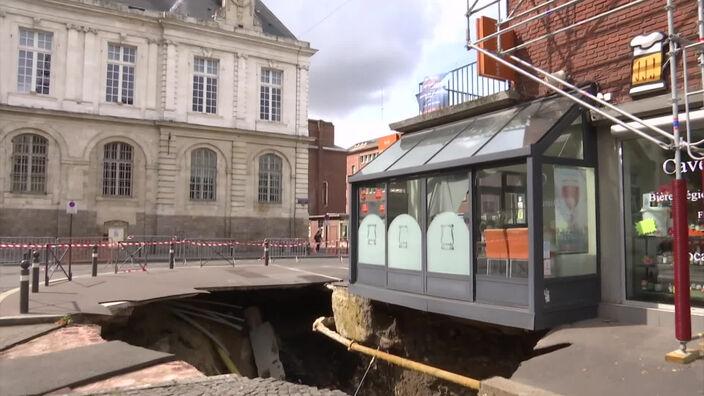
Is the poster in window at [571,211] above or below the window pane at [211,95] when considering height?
below

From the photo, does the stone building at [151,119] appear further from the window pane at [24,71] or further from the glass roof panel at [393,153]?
the glass roof panel at [393,153]

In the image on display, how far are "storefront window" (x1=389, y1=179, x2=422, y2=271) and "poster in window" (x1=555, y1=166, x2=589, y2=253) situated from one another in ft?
7.19

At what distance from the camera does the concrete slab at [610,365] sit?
4422 millimetres

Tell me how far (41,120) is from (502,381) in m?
29.0

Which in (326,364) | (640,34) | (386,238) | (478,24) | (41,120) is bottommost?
(326,364)

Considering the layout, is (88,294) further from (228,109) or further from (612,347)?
(228,109)

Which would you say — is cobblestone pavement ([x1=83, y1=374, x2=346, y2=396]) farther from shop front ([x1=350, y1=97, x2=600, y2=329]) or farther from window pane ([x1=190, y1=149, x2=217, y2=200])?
window pane ([x1=190, y1=149, x2=217, y2=200])

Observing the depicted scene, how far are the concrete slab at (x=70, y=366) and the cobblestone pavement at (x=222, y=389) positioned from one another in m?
0.60

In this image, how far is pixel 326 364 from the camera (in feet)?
41.6

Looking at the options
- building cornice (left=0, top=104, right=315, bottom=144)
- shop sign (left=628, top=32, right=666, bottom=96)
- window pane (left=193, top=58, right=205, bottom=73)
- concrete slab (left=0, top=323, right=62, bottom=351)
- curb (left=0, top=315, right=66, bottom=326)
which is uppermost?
window pane (left=193, top=58, right=205, bottom=73)

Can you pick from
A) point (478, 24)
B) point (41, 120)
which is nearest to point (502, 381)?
point (478, 24)

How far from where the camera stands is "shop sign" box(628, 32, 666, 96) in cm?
642

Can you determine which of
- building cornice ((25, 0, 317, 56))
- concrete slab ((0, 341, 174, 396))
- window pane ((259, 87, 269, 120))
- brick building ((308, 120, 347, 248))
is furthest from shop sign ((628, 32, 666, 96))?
brick building ((308, 120, 347, 248))

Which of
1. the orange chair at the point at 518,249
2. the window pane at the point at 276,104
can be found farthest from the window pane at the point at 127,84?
the orange chair at the point at 518,249
